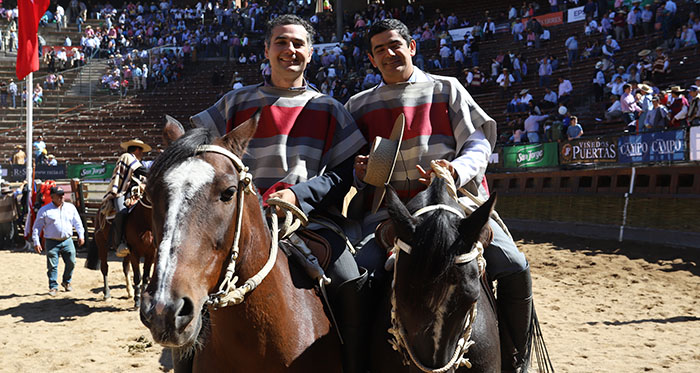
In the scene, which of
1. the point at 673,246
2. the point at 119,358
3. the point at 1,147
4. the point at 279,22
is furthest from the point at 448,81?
the point at 1,147

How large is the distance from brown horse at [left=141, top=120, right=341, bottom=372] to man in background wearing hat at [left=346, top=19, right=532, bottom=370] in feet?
1.85

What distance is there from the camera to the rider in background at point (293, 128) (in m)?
3.12

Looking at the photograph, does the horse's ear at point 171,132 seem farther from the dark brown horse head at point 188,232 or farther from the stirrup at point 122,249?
the stirrup at point 122,249

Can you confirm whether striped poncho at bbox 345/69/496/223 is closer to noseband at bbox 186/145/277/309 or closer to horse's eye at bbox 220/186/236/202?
noseband at bbox 186/145/277/309

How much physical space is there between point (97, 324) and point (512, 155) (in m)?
11.7

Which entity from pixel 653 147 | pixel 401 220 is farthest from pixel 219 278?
pixel 653 147

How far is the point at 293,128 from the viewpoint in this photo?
321 centimetres

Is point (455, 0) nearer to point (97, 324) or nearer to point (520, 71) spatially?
point (520, 71)

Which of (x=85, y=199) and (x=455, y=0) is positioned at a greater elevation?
(x=455, y=0)

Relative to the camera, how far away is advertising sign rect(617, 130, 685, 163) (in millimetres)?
11305

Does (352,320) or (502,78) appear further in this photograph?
(502,78)

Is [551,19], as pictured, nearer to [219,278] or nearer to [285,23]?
[285,23]

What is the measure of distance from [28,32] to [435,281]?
14826 millimetres

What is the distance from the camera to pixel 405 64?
133 inches
